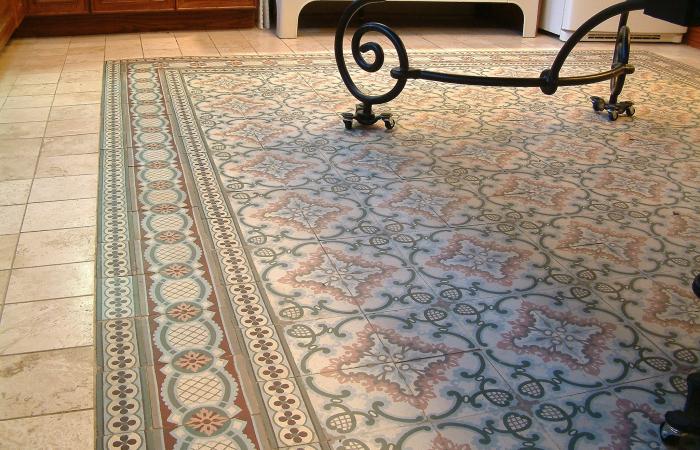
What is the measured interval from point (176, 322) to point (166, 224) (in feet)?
1.82

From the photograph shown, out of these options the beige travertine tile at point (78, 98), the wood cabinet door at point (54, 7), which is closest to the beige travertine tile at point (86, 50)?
A: the wood cabinet door at point (54, 7)

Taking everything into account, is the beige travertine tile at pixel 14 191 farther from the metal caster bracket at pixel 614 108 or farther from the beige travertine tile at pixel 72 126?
the metal caster bracket at pixel 614 108

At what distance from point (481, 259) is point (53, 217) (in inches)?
51.0

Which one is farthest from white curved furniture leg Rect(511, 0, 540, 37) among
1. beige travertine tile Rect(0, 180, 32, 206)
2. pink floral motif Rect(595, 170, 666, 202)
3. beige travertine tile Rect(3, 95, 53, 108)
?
beige travertine tile Rect(0, 180, 32, 206)

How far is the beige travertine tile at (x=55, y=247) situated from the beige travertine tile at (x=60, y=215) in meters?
0.04

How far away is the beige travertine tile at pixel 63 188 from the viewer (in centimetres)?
241

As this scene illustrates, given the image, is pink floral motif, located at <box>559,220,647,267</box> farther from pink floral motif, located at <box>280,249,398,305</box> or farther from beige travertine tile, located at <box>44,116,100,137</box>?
beige travertine tile, located at <box>44,116,100,137</box>

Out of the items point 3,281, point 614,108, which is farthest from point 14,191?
point 614,108

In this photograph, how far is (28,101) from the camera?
346 cm

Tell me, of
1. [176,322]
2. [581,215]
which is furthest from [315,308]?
[581,215]

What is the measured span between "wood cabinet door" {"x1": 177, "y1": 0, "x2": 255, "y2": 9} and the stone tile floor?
29 cm

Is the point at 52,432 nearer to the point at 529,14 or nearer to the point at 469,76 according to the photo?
the point at 469,76

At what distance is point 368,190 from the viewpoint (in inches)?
99.5

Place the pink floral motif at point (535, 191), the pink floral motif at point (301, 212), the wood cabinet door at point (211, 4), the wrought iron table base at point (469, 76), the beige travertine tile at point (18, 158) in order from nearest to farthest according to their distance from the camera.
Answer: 1. the pink floral motif at point (301, 212)
2. the pink floral motif at point (535, 191)
3. the beige travertine tile at point (18, 158)
4. the wrought iron table base at point (469, 76)
5. the wood cabinet door at point (211, 4)
